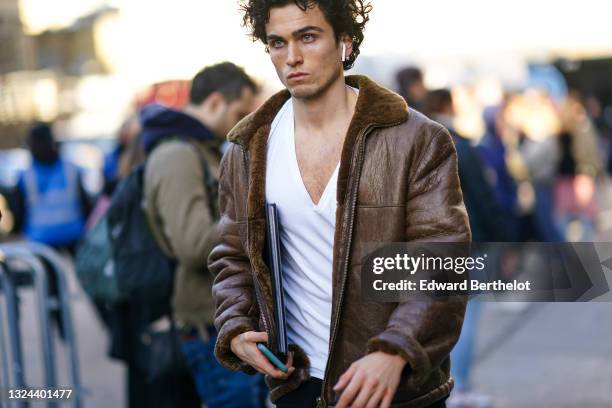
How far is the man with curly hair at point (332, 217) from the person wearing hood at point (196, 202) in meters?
1.63

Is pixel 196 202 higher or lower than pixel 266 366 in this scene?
higher

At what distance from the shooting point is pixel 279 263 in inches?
124

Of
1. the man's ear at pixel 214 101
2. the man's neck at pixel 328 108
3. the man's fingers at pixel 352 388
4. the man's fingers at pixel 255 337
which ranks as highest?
the man's ear at pixel 214 101

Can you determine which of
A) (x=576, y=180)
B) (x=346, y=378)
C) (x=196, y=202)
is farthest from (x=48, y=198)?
(x=346, y=378)

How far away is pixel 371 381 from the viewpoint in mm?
2781

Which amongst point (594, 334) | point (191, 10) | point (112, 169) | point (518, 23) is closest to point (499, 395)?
point (594, 334)

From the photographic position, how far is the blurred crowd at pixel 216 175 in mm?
5070

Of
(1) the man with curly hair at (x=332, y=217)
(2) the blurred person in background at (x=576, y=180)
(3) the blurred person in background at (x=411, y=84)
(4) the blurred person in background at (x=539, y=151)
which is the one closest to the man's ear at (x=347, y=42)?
(1) the man with curly hair at (x=332, y=217)

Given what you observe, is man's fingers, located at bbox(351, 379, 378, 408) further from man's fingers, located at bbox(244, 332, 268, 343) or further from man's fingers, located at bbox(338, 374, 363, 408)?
man's fingers, located at bbox(244, 332, 268, 343)

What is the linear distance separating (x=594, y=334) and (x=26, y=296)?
654 centimetres

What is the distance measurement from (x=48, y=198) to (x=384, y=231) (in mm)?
6901

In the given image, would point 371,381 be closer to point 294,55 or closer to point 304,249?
point 304,249

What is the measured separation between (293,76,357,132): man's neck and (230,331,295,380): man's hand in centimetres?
57

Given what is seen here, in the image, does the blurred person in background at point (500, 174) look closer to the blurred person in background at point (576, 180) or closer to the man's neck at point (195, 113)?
the blurred person in background at point (576, 180)
